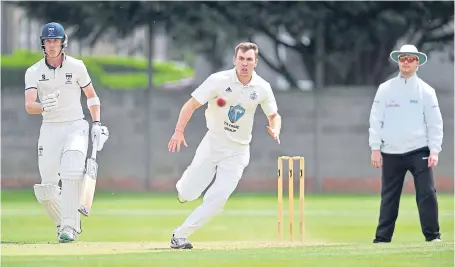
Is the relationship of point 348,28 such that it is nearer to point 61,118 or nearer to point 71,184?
point 61,118

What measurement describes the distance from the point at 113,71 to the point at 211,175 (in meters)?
12.6

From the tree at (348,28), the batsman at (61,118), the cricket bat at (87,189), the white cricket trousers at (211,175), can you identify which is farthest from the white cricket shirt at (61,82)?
the tree at (348,28)

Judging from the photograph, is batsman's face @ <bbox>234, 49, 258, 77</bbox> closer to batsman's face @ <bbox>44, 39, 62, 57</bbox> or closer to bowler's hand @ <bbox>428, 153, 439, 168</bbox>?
batsman's face @ <bbox>44, 39, 62, 57</bbox>

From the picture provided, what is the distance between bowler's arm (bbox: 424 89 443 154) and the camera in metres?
11.7

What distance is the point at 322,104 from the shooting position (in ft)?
71.5

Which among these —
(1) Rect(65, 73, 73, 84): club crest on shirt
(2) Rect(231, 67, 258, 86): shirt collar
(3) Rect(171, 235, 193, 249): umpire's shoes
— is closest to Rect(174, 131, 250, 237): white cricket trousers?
(3) Rect(171, 235, 193, 249): umpire's shoes

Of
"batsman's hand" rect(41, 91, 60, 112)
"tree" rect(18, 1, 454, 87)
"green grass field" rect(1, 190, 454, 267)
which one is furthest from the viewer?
"tree" rect(18, 1, 454, 87)

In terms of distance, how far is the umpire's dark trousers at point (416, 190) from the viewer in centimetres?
1177

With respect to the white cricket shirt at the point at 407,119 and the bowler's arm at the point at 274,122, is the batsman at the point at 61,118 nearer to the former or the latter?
the bowler's arm at the point at 274,122

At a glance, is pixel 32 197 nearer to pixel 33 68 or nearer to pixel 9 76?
pixel 9 76

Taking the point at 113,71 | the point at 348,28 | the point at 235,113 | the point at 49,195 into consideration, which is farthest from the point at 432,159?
the point at 113,71

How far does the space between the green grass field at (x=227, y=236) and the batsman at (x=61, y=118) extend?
1.32 feet

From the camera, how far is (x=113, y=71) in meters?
23.7

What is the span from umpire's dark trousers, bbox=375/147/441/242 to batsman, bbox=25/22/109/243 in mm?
2623
